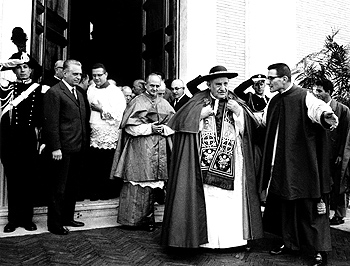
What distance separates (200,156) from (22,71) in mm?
2355

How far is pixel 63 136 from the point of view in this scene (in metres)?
4.84

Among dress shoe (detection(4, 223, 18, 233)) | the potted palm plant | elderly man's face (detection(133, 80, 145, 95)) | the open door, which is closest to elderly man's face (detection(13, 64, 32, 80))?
dress shoe (detection(4, 223, 18, 233))

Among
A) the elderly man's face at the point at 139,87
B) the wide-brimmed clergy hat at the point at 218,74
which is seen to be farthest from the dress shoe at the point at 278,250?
the elderly man's face at the point at 139,87

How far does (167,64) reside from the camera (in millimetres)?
7617

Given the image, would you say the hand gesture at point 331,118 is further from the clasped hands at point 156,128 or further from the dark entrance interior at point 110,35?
the dark entrance interior at point 110,35

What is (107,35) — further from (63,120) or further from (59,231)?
Result: (59,231)

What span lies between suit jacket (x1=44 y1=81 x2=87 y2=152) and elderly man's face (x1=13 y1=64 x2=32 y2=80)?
36cm

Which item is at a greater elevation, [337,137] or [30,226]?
[337,137]

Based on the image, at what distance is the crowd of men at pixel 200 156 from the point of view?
401 cm

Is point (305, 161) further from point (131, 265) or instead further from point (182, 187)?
point (131, 265)

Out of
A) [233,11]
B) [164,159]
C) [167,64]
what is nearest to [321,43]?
[233,11]

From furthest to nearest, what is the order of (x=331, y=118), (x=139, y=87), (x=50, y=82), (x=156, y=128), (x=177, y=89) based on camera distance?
(x=139, y=87), (x=177, y=89), (x=50, y=82), (x=156, y=128), (x=331, y=118)

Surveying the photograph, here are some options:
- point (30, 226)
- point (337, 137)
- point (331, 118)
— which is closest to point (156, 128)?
point (30, 226)

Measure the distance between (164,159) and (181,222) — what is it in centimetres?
139
